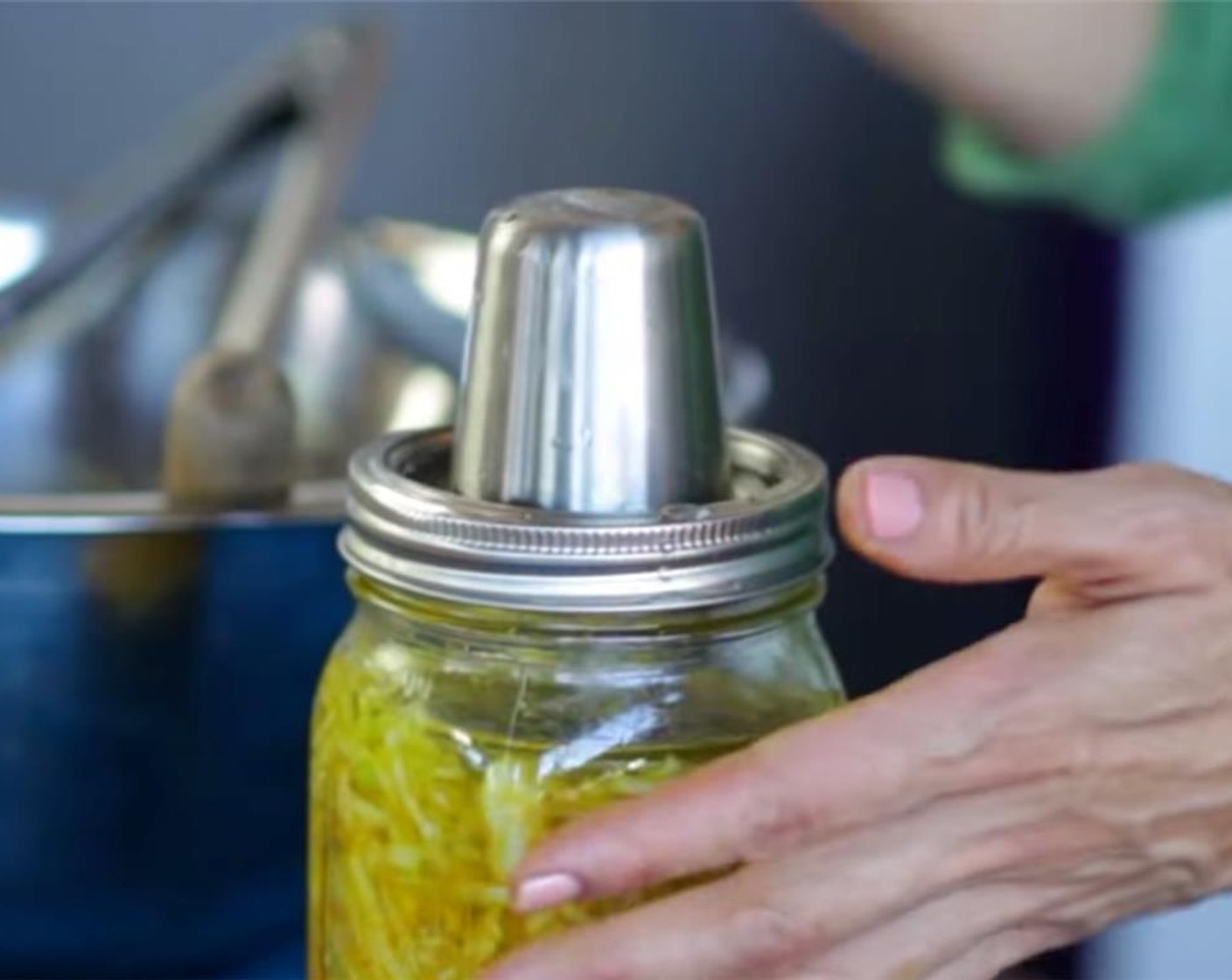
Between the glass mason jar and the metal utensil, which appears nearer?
the glass mason jar

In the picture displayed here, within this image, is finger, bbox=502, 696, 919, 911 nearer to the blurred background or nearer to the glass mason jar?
the glass mason jar

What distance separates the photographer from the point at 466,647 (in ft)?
1.16

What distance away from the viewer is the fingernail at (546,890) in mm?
Result: 332

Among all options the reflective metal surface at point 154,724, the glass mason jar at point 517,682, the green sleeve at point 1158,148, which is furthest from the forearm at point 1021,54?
the glass mason jar at point 517,682

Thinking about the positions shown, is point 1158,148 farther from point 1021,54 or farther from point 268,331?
point 268,331

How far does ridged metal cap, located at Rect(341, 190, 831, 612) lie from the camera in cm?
34

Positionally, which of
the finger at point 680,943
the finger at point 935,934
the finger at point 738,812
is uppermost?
the finger at point 738,812

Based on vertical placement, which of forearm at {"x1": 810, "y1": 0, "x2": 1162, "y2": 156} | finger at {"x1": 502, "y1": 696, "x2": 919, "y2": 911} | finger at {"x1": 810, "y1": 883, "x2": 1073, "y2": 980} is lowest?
finger at {"x1": 810, "y1": 883, "x2": 1073, "y2": 980}

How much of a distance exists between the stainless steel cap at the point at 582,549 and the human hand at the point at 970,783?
0.01 metres

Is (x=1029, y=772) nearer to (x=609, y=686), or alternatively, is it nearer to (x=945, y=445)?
(x=609, y=686)

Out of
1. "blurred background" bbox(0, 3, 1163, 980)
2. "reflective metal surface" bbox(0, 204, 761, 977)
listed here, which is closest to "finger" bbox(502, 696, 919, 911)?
"reflective metal surface" bbox(0, 204, 761, 977)

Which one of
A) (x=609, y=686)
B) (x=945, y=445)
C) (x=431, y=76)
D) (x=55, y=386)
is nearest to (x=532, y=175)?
(x=431, y=76)

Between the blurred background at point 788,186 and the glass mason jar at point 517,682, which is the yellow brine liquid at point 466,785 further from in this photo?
the blurred background at point 788,186

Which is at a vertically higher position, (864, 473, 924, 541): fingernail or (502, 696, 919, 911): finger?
A: (864, 473, 924, 541): fingernail
